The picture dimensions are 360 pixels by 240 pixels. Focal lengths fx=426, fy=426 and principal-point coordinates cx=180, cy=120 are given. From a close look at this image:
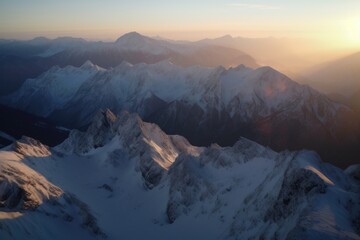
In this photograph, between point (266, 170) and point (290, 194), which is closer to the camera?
point (290, 194)

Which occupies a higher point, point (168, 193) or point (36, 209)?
point (36, 209)

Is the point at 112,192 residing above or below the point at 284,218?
below

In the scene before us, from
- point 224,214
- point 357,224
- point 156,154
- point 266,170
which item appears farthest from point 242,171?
point 357,224

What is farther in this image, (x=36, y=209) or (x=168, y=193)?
(x=168, y=193)

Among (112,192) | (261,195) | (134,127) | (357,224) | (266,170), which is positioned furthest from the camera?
(134,127)

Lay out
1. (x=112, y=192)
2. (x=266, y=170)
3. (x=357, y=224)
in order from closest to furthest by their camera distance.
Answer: (x=357, y=224) < (x=266, y=170) < (x=112, y=192)

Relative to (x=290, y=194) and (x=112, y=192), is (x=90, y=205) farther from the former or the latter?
(x=290, y=194)

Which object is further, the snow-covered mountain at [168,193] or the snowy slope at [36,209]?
the snowy slope at [36,209]

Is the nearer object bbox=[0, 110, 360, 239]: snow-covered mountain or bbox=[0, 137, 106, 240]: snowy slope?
bbox=[0, 110, 360, 239]: snow-covered mountain
